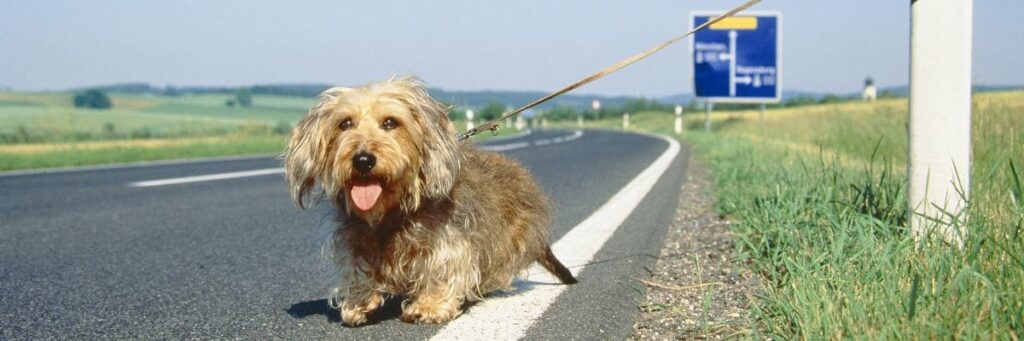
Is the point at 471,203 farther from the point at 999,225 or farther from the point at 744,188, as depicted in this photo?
the point at 744,188

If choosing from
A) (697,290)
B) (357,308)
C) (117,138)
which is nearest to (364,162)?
(357,308)

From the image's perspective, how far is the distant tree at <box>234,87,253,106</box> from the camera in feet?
239

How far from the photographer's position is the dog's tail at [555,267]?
414 centimetres

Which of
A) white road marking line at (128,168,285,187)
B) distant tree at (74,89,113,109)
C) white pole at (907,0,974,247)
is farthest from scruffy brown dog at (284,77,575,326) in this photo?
distant tree at (74,89,113,109)

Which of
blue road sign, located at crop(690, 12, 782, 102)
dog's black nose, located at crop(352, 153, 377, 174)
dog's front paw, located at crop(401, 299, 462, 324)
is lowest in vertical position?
dog's front paw, located at crop(401, 299, 462, 324)

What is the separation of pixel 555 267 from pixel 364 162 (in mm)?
1341

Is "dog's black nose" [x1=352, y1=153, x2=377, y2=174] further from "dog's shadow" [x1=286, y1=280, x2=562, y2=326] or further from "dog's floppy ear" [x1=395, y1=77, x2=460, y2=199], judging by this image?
"dog's shadow" [x1=286, y1=280, x2=562, y2=326]

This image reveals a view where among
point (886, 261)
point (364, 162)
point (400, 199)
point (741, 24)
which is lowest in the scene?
point (886, 261)

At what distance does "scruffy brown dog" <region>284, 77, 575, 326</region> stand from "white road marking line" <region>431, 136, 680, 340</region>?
107 mm

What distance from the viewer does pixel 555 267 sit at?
164 inches

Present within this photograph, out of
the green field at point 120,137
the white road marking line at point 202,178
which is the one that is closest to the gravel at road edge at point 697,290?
the green field at point 120,137

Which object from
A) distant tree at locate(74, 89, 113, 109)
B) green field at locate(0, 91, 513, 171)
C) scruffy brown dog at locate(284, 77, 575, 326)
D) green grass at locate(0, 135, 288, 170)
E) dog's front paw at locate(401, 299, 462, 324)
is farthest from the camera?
distant tree at locate(74, 89, 113, 109)

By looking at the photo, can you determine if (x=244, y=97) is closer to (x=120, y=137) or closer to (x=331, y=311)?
(x=120, y=137)

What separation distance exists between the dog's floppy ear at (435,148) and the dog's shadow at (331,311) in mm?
618
